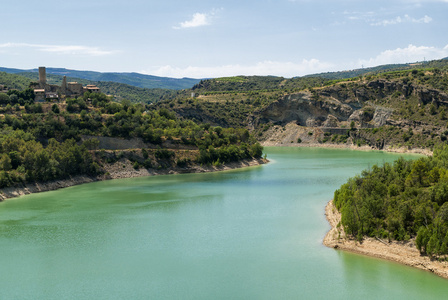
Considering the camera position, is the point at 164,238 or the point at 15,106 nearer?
the point at 164,238

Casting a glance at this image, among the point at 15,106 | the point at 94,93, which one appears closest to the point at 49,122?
the point at 15,106

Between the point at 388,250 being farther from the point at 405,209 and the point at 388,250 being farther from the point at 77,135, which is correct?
the point at 77,135

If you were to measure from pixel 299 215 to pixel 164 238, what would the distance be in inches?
495

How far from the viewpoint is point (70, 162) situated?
5778cm

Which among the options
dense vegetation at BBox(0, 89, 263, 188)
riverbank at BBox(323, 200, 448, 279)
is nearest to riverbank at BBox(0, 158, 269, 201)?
dense vegetation at BBox(0, 89, 263, 188)

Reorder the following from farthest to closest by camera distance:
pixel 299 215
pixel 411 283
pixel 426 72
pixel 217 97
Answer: pixel 217 97 → pixel 426 72 → pixel 299 215 → pixel 411 283

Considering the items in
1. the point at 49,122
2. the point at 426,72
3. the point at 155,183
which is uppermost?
the point at 426,72

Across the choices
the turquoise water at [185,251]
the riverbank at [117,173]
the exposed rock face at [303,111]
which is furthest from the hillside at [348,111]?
the turquoise water at [185,251]

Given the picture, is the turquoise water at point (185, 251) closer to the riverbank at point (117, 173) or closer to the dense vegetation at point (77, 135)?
the riverbank at point (117, 173)

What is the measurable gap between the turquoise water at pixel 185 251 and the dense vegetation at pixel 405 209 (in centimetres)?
232

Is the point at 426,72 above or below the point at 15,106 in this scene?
above

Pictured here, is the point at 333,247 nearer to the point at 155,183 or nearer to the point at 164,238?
the point at 164,238

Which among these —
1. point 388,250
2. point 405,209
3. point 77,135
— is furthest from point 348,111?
point 388,250

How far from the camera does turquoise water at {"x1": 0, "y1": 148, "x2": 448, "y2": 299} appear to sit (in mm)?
23969
